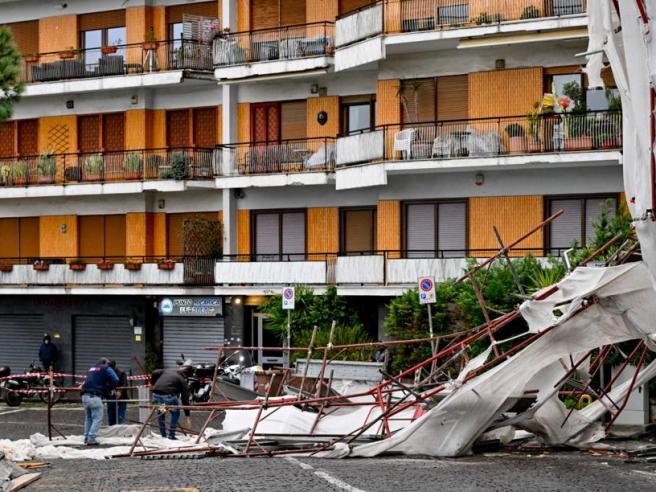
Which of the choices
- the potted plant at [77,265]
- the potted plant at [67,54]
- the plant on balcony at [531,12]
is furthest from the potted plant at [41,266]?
the plant on balcony at [531,12]

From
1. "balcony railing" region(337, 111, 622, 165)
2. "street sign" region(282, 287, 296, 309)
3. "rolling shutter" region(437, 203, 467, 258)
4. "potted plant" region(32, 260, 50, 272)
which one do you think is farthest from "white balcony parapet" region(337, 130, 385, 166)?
"potted plant" region(32, 260, 50, 272)

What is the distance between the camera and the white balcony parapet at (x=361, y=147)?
38.2 m

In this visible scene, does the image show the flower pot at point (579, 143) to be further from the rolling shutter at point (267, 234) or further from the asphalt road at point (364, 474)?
the asphalt road at point (364, 474)

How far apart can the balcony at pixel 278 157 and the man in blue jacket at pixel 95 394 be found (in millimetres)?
14130

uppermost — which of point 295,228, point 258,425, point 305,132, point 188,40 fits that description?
point 188,40

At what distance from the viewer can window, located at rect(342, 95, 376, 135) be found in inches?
1591

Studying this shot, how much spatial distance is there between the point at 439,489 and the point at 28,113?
104 feet

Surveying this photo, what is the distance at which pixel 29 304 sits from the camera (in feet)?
152

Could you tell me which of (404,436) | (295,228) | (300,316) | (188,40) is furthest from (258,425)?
(188,40)

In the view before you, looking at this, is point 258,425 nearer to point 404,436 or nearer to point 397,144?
point 404,436

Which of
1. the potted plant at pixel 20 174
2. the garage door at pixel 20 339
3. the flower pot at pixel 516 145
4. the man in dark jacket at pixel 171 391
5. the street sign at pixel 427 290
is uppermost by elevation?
the flower pot at pixel 516 145

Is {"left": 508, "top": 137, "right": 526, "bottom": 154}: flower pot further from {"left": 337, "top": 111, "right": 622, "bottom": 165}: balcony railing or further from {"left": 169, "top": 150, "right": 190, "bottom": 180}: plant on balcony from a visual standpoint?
{"left": 169, "top": 150, "right": 190, "bottom": 180}: plant on balcony

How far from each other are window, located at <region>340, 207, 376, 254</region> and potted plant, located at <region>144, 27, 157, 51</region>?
8.16 metres

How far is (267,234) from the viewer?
42.4 m
